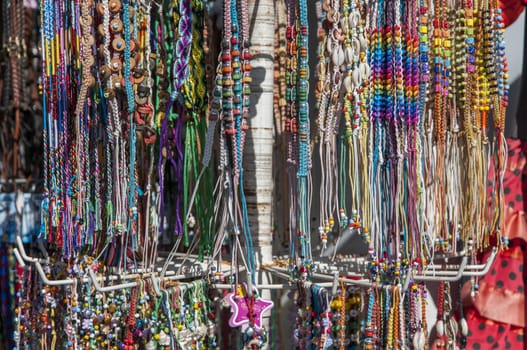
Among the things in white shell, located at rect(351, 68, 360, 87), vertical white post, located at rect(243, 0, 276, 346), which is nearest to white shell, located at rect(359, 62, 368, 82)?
white shell, located at rect(351, 68, 360, 87)

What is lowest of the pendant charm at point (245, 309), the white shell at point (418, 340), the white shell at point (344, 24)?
the white shell at point (418, 340)

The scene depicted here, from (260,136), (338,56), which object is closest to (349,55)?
(338,56)

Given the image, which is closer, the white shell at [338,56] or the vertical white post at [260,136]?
the white shell at [338,56]

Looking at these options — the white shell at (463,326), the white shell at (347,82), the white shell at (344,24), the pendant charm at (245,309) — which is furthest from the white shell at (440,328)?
the white shell at (344,24)

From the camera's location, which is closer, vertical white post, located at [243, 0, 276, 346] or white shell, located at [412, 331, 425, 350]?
white shell, located at [412, 331, 425, 350]

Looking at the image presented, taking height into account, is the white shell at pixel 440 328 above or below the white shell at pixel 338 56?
below

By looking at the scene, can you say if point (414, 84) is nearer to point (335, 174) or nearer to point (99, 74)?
point (335, 174)

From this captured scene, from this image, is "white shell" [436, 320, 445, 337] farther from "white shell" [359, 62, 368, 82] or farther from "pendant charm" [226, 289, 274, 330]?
"white shell" [359, 62, 368, 82]

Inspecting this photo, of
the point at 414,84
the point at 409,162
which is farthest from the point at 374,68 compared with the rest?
the point at 409,162

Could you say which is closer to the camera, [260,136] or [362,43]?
[362,43]

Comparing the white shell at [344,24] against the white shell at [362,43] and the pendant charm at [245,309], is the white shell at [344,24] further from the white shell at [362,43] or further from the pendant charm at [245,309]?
the pendant charm at [245,309]

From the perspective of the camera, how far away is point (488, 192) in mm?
1384

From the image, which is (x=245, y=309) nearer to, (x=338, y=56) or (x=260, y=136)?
(x=260, y=136)

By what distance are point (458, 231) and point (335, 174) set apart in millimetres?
324
